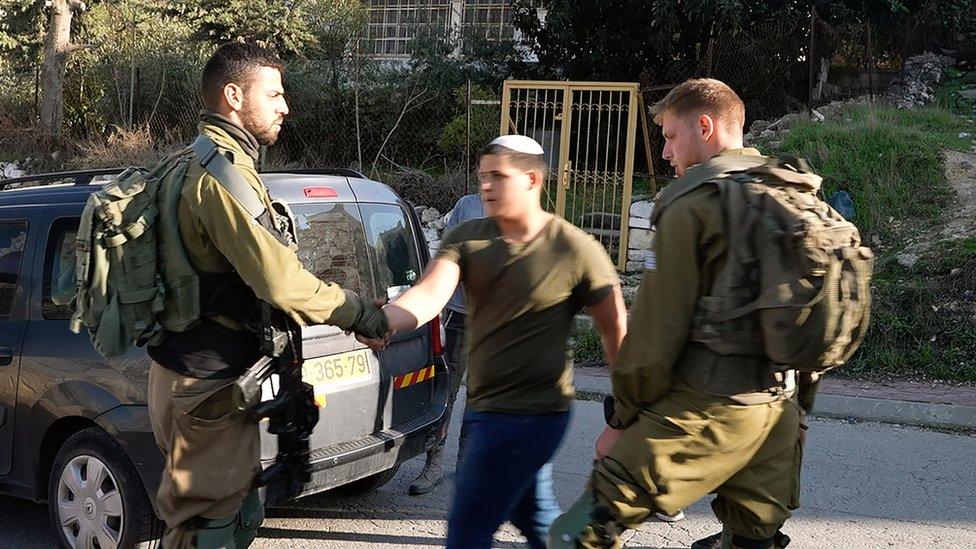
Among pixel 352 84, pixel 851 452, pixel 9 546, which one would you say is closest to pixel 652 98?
pixel 352 84

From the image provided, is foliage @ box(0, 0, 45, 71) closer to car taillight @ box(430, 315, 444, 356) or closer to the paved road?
the paved road

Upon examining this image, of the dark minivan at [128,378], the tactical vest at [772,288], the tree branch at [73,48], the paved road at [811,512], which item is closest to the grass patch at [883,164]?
the paved road at [811,512]

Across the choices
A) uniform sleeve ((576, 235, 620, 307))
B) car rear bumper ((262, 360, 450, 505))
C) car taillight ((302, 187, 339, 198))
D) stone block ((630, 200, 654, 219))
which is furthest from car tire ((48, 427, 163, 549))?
stone block ((630, 200, 654, 219))

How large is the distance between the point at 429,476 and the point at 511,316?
8.50ft

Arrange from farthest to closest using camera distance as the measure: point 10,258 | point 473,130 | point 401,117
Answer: point 401,117, point 473,130, point 10,258

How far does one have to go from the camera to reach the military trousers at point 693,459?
9.61 ft

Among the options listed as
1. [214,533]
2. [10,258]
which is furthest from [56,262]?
[214,533]

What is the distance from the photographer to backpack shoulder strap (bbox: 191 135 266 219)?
3293mm

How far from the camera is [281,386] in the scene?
355cm

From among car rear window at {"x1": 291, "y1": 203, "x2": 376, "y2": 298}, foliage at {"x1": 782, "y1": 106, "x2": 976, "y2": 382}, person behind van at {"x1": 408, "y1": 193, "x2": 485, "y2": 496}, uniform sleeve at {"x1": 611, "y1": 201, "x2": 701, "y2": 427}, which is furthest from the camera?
foliage at {"x1": 782, "y1": 106, "x2": 976, "y2": 382}

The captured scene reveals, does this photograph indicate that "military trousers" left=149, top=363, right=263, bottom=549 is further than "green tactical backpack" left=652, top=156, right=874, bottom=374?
Yes

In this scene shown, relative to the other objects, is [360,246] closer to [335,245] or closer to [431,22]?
[335,245]

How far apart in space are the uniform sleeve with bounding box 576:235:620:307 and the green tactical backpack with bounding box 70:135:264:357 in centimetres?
112

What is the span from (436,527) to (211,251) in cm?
234
